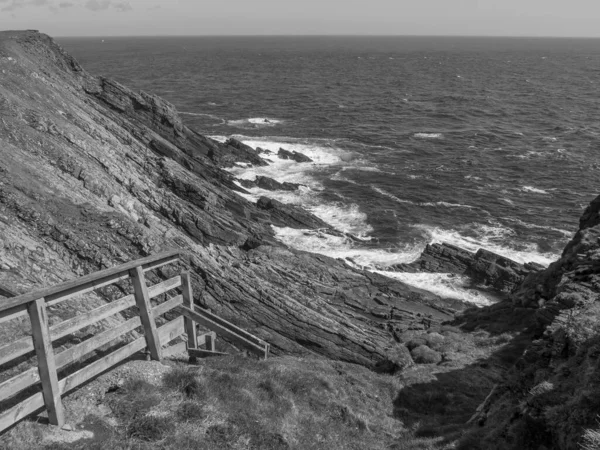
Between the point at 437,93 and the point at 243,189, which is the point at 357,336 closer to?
the point at 243,189

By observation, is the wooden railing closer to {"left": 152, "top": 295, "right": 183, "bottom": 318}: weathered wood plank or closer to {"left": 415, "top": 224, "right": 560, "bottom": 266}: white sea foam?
{"left": 152, "top": 295, "right": 183, "bottom": 318}: weathered wood plank

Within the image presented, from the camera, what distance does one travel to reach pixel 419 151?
68062mm

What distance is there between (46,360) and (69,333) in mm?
882

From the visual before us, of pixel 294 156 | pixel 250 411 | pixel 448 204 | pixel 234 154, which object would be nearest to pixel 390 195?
pixel 448 204

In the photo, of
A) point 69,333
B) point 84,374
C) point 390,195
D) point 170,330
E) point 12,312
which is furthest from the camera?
point 390,195

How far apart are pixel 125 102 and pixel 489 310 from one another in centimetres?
3381

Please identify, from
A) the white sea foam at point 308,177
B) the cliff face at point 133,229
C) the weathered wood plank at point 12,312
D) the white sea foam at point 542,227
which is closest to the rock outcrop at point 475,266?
the cliff face at point 133,229

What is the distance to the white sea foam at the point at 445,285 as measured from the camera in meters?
33.6

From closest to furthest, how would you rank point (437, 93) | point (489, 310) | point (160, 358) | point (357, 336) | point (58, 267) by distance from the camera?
1. point (160, 358)
2. point (58, 267)
3. point (357, 336)
4. point (489, 310)
5. point (437, 93)

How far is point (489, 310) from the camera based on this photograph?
26312 mm

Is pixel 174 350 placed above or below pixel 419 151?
above

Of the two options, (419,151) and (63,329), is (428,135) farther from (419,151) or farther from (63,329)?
(63,329)

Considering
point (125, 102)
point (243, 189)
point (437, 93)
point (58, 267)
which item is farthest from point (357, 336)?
point (437, 93)

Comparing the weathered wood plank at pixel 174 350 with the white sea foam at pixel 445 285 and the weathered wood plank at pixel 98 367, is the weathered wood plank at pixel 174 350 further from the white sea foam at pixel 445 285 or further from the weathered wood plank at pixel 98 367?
the white sea foam at pixel 445 285
